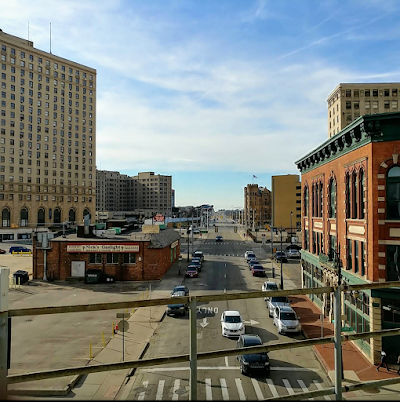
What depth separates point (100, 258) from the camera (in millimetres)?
42906

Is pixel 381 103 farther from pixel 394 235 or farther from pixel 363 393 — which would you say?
pixel 363 393

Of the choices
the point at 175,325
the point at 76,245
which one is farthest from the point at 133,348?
the point at 76,245

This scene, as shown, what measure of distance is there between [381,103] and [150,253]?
72.6 m

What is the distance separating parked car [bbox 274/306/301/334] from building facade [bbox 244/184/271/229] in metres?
124

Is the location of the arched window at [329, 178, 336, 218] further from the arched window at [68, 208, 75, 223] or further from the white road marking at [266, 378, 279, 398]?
the arched window at [68, 208, 75, 223]

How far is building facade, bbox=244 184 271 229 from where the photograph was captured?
493 ft

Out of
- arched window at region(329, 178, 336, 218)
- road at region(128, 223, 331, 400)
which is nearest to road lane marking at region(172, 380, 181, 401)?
road at region(128, 223, 331, 400)

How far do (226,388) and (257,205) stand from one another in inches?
5484

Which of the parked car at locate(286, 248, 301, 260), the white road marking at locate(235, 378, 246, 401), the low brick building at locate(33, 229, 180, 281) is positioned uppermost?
the low brick building at locate(33, 229, 180, 281)

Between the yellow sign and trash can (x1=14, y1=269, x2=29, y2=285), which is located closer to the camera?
trash can (x1=14, y1=269, x2=29, y2=285)

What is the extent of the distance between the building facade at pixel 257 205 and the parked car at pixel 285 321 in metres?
124

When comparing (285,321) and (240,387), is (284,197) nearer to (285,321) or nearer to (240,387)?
(285,321)

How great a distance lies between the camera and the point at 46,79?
4136 inches

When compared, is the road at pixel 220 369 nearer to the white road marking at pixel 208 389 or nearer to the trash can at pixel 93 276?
the white road marking at pixel 208 389
